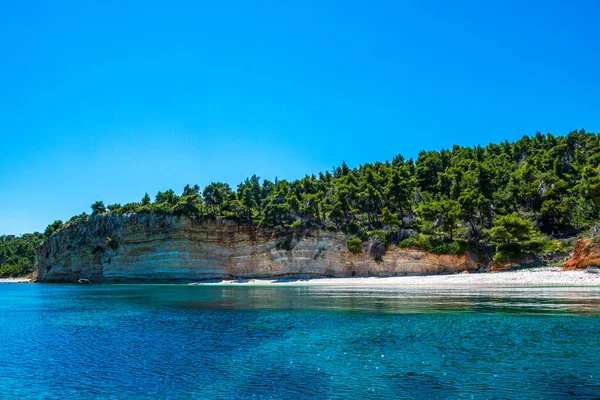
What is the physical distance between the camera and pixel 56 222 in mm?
117562

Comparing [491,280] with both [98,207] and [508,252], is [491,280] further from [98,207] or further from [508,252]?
[98,207]

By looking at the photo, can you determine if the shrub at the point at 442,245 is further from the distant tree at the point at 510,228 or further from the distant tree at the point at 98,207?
the distant tree at the point at 98,207

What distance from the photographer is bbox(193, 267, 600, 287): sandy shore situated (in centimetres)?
4841

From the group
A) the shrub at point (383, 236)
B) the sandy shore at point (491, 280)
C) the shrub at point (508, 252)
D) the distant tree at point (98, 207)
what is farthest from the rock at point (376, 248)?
the distant tree at point (98, 207)

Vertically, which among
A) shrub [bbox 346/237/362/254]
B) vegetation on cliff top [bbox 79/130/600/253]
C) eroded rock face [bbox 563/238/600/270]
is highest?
vegetation on cliff top [bbox 79/130/600/253]

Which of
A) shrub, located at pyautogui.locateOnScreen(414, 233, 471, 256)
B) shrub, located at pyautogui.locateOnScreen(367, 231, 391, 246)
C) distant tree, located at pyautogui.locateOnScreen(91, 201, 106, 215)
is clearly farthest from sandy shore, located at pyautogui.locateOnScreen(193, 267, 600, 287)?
distant tree, located at pyautogui.locateOnScreen(91, 201, 106, 215)

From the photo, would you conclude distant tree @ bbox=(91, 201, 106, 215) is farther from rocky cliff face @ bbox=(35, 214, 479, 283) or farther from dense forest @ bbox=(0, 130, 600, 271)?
rocky cliff face @ bbox=(35, 214, 479, 283)

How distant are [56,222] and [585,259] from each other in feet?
396

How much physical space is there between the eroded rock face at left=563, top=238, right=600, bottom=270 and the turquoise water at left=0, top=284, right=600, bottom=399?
22.7 m

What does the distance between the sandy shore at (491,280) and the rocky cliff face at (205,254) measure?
11.8 feet

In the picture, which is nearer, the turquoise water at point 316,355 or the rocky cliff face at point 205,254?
the turquoise water at point 316,355

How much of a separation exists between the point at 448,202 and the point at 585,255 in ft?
75.5

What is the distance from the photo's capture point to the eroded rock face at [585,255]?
48.6 metres

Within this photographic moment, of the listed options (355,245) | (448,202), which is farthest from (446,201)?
(355,245)
